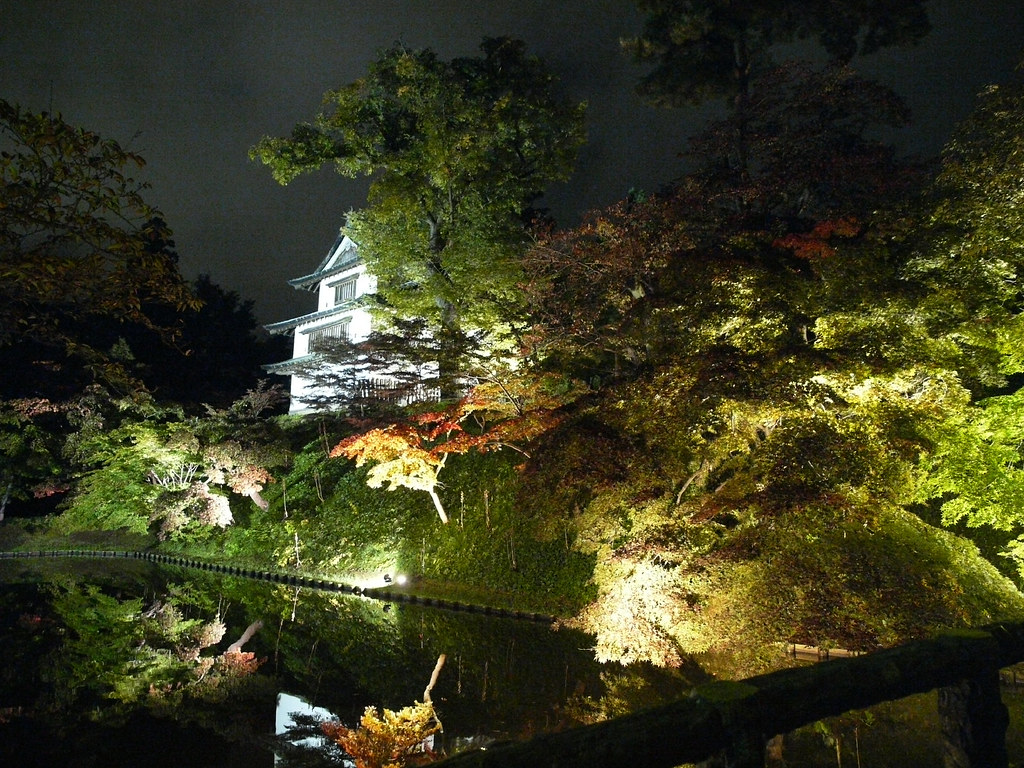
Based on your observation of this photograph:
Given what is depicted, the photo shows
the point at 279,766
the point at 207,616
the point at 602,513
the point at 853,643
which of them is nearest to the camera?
the point at 279,766

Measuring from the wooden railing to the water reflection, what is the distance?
3.84 meters

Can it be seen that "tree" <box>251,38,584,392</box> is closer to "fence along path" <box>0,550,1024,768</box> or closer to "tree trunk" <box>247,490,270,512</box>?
"tree trunk" <box>247,490,270,512</box>

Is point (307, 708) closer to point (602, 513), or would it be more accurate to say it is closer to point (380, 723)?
point (380, 723)

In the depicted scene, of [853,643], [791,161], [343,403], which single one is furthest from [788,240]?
[343,403]

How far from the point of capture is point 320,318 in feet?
101

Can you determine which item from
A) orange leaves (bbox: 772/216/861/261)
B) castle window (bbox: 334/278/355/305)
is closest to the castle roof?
castle window (bbox: 334/278/355/305)

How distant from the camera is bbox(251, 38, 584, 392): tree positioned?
65.8ft

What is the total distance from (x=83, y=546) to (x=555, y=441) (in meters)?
22.5

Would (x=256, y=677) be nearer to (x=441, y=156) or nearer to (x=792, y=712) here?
(x=792, y=712)

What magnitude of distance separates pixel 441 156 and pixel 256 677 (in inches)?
616

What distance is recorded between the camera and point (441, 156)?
65.2 ft

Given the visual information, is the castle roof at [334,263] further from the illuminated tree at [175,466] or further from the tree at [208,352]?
the illuminated tree at [175,466]

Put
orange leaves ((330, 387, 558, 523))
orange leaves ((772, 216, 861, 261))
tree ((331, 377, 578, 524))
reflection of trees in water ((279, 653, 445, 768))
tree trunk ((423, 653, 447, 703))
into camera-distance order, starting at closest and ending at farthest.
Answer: reflection of trees in water ((279, 653, 445, 768))
tree trunk ((423, 653, 447, 703))
orange leaves ((772, 216, 861, 261))
tree ((331, 377, 578, 524))
orange leaves ((330, 387, 558, 523))

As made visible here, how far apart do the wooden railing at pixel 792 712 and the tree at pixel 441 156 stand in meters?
16.5
